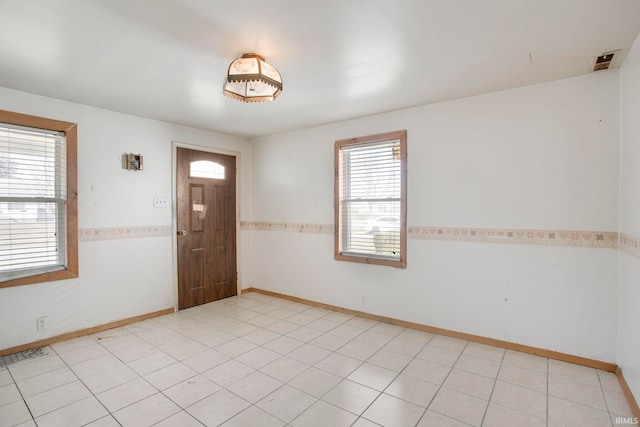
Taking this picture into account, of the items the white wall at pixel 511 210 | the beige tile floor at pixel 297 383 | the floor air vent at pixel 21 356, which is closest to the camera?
the beige tile floor at pixel 297 383

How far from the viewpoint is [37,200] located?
3.10 meters

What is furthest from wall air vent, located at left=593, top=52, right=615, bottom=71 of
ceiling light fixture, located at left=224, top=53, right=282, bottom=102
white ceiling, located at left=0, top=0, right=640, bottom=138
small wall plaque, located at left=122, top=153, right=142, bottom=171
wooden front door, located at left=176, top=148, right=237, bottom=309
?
small wall plaque, located at left=122, top=153, right=142, bottom=171

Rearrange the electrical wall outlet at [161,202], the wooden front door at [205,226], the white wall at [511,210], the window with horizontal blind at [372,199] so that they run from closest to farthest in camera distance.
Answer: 1. the white wall at [511,210]
2. the window with horizontal blind at [372,199]
3. the electrical wall outlet at [161,202]
4. the wooden front door at [205,226]

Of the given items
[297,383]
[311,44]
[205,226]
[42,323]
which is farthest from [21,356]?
[311,44]

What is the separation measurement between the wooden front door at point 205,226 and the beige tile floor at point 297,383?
1012mm

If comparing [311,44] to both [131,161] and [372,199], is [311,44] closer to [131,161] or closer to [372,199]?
[372,199]

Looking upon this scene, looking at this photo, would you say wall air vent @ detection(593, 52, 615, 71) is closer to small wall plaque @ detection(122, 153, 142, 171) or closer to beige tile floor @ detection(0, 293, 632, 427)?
beige tile floor @ detection(0, 293, 632, 427)

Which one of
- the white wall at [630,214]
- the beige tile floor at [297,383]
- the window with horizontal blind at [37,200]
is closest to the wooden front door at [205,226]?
the beige tile floor at [297,383]

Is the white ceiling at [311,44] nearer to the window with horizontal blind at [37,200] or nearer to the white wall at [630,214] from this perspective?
the white wall at [630,214]

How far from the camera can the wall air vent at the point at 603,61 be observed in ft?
7.52

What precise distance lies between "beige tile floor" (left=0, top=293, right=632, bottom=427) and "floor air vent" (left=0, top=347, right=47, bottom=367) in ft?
0.33

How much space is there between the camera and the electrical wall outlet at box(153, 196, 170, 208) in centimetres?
400

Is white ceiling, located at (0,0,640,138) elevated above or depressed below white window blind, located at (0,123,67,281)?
above

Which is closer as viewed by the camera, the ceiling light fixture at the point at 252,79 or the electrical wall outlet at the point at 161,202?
the ceiling light fixture at the point at 252,79
